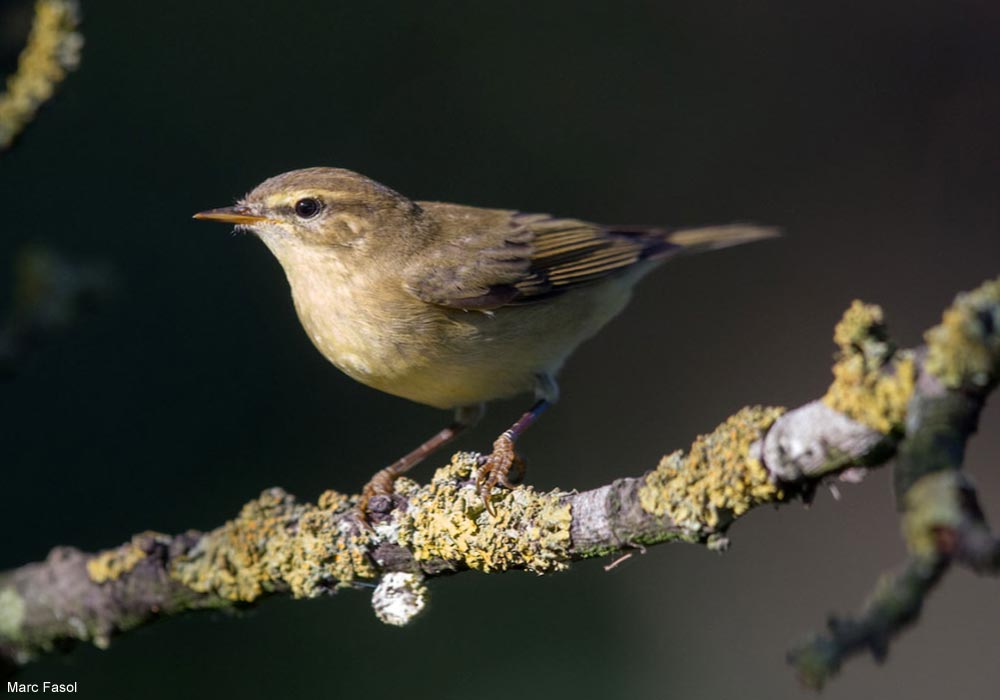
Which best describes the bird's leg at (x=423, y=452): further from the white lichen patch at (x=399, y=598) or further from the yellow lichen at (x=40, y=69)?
the yellow lichen at (x=40, y=69)

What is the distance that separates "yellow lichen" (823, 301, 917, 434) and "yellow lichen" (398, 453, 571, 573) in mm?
843

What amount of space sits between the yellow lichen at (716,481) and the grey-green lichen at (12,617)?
6.08 feet

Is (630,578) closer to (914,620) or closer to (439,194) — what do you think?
(439,194)

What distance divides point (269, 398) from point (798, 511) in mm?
3417

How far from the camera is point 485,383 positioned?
155 inches

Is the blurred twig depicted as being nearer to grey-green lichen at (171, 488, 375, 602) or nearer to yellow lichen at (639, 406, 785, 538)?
grey-green lichen at (171, 488, 375, 602)

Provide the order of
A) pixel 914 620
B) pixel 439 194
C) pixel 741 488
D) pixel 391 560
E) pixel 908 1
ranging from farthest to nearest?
1. pixel 908 1
2. pixel 439 194
3. pixel 391 560
4. pixel 741 488
5. pixel 914 620

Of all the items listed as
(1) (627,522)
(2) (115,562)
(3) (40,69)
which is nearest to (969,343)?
(1) (627,522)

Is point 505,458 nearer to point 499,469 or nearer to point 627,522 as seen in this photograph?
point 499,469

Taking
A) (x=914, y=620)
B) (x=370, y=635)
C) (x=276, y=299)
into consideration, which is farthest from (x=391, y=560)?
(x=276, y=299)

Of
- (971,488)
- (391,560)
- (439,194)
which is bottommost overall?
(971,488)

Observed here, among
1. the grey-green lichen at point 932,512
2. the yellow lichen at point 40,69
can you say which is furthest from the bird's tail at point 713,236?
the grey-green lichen at point 932,512

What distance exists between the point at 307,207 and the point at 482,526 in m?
1.95

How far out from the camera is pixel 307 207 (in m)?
4.05
